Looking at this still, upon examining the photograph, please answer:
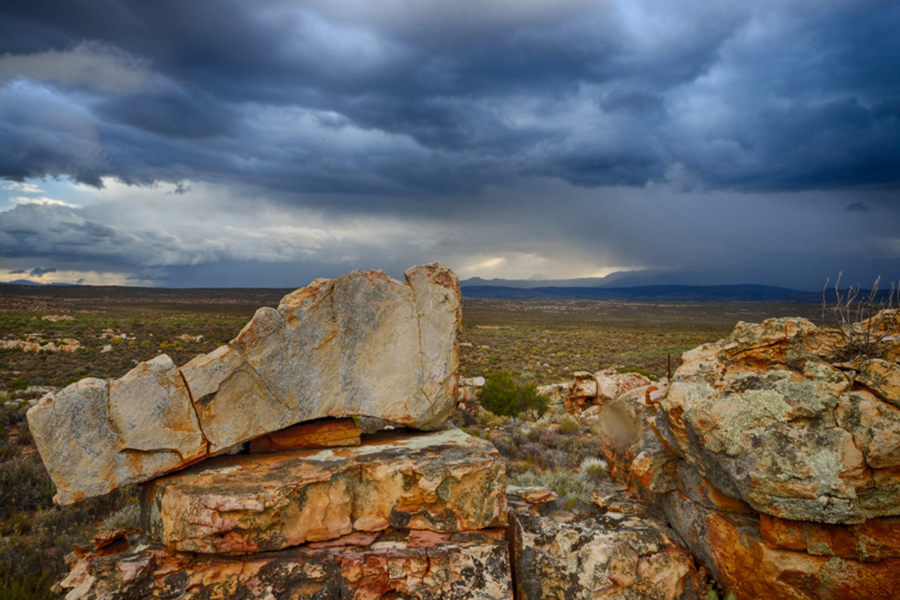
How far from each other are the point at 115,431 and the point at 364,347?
278 cm

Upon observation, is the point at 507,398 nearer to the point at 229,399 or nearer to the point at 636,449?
the point at 636,449

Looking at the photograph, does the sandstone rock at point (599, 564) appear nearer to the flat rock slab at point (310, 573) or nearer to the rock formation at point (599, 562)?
the rock formation at point (599, 562)

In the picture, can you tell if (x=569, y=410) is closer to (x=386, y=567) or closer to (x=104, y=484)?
(x=386, y=567)

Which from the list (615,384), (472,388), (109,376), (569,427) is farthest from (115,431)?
(109,376)

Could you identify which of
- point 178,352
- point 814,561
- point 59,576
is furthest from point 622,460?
point 178,352

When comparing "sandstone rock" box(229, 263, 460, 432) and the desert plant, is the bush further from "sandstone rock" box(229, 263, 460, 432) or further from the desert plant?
the desert plant

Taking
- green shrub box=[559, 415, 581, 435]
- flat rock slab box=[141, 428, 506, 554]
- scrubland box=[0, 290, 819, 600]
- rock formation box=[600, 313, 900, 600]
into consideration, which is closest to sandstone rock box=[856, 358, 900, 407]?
rock formation box=[600, 313, 900, 600]

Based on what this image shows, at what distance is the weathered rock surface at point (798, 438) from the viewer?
4.47 m

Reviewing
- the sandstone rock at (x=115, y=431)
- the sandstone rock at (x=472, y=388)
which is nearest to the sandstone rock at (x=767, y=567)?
the sandstone rock at (x=115, y=431)

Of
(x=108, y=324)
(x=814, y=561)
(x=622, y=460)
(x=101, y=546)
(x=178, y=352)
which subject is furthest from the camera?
(x=108, y=324)

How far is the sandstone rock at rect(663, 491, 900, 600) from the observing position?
455 cm

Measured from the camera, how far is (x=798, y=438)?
15.6ft

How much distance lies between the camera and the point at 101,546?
511 cm

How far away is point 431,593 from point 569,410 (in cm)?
1495
